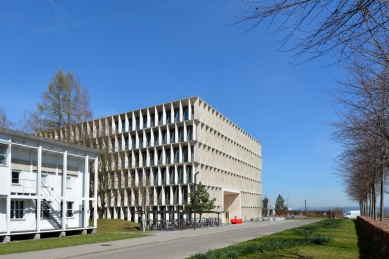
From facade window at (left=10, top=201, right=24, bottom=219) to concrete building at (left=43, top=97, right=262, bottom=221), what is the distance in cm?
2416

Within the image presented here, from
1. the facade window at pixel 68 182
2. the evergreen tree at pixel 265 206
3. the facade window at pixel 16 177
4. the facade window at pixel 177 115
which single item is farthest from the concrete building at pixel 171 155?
the evergreen tree at pixel 265 206

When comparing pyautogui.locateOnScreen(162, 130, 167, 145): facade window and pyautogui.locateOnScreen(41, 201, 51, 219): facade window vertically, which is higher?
pyautogui.locateOnScreen(162, 130, 167, 145): facade window

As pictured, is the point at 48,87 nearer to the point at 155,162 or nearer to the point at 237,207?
the point at 155,162

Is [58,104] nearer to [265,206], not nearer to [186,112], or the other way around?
[186,112]

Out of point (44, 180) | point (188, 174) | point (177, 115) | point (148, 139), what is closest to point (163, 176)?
point (188, 174)

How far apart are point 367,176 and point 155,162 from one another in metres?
39.8

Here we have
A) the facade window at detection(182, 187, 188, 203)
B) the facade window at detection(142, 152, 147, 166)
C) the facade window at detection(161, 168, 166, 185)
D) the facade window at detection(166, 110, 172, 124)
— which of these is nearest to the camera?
the facade window at detection(182, 187, 188, 203)

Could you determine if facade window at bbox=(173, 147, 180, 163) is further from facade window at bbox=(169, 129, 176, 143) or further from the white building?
the white building

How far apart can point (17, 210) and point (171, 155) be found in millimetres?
35518

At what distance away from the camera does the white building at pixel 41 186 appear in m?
25.6

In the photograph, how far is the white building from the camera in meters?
25.6

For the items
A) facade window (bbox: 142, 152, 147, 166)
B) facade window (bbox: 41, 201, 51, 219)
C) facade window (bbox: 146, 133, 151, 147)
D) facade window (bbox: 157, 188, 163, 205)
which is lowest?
facade window (bbox: 157, 188, 163, 205)

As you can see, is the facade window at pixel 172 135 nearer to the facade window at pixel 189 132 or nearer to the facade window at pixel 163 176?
the facade window at pixel 189 132

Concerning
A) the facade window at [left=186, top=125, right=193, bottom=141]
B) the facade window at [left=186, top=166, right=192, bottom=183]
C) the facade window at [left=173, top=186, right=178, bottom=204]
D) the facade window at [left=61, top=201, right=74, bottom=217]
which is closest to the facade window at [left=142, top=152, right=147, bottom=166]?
the facade window at [left=173, top=186, right=178, bottom=204]
